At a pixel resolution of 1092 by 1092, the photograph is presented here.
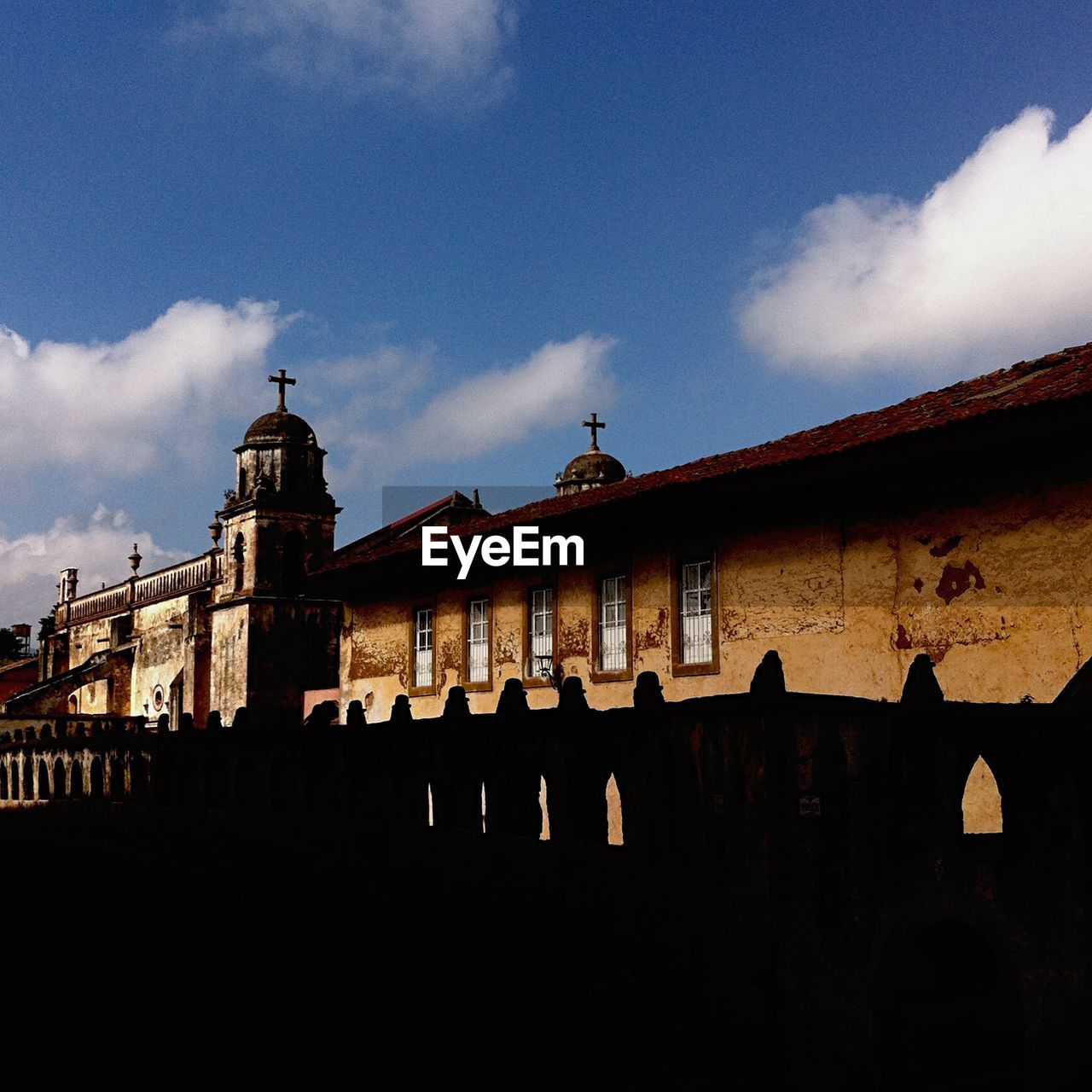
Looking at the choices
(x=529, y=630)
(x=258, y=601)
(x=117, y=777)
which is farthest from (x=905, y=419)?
(x=258, y=601)

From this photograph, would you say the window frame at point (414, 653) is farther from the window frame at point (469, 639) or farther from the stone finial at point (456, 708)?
the stone finial at point (456, 708)

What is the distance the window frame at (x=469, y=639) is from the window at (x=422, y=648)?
112 cm

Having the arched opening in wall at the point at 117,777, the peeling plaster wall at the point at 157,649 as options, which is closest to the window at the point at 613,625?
the arched opening in wall at the point at 117,777

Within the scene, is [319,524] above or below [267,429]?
below

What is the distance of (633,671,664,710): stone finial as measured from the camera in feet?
19.6

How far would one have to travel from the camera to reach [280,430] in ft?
125

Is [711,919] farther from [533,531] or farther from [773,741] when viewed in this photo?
[533,531]

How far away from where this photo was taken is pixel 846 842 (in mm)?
4816

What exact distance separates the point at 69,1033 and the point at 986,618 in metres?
8.71

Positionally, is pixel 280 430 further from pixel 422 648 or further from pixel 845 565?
pixel 845 565

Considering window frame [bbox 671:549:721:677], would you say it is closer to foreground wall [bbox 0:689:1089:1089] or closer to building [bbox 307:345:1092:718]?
building [bbox 307:345:1092:718]

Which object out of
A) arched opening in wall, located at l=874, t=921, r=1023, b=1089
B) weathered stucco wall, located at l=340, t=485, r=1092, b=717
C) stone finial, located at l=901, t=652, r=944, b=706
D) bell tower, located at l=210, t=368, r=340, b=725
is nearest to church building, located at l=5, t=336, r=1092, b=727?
weathered stucco wall, located at l=340, t=485, r=1092, b=717

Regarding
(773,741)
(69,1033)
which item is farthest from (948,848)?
(69,1033)

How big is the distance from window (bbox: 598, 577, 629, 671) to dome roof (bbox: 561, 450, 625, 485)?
30361mm
